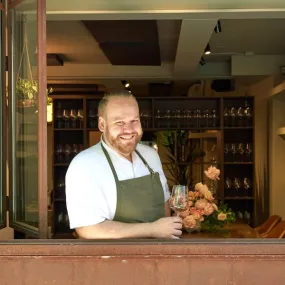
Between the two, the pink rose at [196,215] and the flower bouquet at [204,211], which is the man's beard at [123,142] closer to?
the flower bouquet at [204,211]

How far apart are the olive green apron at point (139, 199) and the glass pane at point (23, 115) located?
37cm

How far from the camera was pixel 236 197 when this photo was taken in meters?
6.53

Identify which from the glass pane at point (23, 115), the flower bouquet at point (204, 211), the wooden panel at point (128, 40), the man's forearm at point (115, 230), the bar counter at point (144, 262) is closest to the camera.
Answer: the bar counter at point (144, 262)

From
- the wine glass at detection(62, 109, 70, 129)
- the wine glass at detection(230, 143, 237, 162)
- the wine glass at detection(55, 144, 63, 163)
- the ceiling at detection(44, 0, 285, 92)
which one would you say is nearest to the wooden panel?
the ceiling at detection(44, 0, 285, 92)

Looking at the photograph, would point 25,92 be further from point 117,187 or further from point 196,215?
point 196,215

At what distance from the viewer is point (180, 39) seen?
4465 millimetres

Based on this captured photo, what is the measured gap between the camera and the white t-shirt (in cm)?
209

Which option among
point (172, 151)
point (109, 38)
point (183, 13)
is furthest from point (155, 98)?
point (183, 13)

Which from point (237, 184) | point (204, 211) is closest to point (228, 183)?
point (237, 184)

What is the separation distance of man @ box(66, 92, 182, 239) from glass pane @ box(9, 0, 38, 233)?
0.78 feet

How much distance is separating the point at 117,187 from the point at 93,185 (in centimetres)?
14

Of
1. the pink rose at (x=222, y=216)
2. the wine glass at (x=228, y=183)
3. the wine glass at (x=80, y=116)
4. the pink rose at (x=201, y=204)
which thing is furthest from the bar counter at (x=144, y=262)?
the wine glass at (x=80, y=116)

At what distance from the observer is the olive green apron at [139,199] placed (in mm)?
2248

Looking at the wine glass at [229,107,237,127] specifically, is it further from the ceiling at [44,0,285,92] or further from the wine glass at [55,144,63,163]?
the wine glass at [55,144,63,163]
